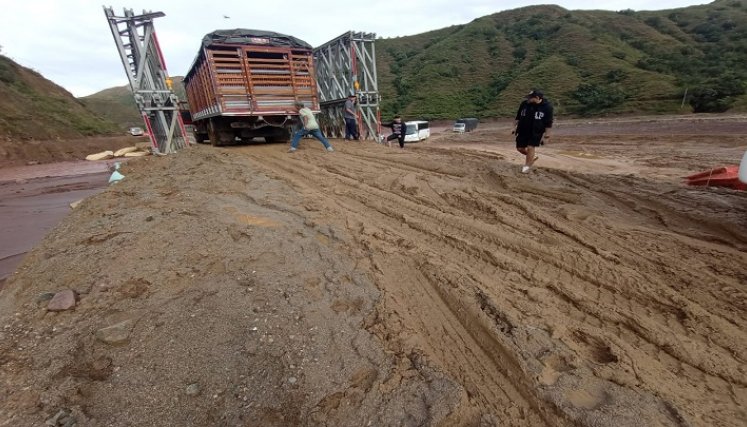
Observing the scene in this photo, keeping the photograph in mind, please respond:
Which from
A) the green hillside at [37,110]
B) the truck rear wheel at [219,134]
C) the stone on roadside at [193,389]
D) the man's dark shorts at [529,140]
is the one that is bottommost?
the stone on roadside at [193,389]

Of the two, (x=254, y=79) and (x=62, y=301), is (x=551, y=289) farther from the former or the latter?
(x=254, y=79)

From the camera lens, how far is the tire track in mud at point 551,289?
184cm

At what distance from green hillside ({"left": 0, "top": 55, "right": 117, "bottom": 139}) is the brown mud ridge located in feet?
71.3

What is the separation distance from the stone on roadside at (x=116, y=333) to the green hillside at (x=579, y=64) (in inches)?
1303

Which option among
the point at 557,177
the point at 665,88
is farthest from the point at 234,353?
the point at 665,88

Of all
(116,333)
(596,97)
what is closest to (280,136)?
(116,333)

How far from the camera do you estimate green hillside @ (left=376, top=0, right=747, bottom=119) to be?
93.7 feet

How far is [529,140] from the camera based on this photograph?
6.15 m

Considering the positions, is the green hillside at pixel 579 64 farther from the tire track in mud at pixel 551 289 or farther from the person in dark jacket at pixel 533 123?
the tire track in mud at pixel 551 289

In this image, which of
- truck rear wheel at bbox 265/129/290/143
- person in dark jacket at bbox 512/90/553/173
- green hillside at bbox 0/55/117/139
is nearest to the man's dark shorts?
person in dark jacket at bbox 512/90/553/173

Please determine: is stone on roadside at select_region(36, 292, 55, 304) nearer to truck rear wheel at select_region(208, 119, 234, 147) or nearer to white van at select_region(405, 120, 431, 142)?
truck rear wheel at select_region(208, 119, 234, 147)

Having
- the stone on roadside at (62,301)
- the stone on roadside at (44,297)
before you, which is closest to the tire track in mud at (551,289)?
the stone on roadside at (62,301)

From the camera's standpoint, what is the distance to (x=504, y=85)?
43219 millimetres

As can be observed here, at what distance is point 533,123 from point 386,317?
5.24m
